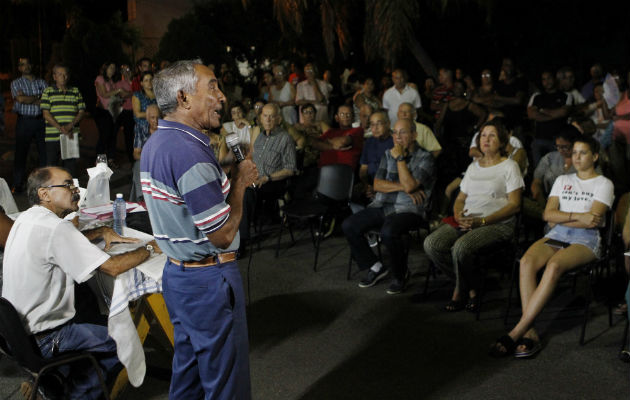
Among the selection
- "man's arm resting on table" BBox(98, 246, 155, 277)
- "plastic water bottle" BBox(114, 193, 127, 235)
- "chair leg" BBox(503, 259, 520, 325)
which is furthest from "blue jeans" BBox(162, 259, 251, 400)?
"chair leg" BBox(503, 259, 520, 325)

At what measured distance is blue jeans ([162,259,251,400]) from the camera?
261 centimetres

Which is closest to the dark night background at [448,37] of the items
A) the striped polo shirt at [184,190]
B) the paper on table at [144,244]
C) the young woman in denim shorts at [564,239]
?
the young woman in denim shorts at [564,239]

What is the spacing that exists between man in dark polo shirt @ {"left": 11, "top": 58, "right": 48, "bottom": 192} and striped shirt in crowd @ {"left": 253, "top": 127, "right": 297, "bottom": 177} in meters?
3.74

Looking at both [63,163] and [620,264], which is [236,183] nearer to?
[620,264]

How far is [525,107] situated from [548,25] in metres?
4.93

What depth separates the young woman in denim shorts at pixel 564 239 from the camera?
14.3 feet

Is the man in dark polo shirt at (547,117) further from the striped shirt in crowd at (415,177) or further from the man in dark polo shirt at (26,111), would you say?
the man in dark polo shirt at (26,111)

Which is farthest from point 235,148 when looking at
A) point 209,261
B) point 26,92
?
point 26,92

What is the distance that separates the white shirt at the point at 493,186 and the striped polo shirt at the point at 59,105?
5.71 metres

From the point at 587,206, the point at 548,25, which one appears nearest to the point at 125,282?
the point at 587,206

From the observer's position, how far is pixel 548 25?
13.7 metres

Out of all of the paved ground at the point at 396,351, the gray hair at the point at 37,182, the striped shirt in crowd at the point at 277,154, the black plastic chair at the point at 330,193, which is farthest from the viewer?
the striped shirt in crowd at the point at 277,154

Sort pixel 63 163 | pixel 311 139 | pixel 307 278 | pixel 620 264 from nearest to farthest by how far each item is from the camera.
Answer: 1. pixel 620 264
2. pixel 307 278
3. pixel 311 139
4. pixel 63 163

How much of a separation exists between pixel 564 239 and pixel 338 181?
2270 mm
